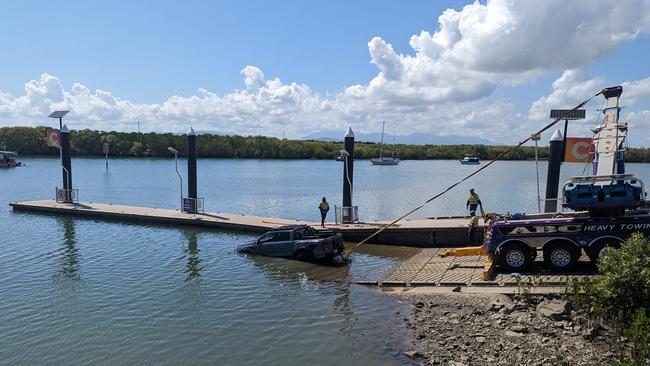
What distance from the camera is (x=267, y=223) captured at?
27094 mm

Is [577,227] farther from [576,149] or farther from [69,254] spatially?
[69,254]

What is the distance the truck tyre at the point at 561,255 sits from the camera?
14648 mm

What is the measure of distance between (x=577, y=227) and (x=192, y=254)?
48.7ft

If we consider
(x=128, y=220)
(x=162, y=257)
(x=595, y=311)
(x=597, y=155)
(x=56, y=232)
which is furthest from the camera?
(x=128, y=220)

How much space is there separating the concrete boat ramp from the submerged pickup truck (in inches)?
152

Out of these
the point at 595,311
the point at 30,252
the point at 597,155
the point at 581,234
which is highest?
the point at 597,155

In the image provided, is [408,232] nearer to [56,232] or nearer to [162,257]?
[162,257]

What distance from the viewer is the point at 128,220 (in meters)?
30.5

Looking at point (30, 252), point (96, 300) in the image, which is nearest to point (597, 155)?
point (96, 300)

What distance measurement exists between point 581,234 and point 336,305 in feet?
23.7

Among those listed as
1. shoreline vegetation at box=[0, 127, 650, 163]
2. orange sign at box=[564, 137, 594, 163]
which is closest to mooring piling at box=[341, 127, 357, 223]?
orange sign at box=[564, 137, 594, 163]

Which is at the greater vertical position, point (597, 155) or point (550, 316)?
point (597, 155)

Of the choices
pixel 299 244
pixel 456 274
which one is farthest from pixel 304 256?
pixel 456 274

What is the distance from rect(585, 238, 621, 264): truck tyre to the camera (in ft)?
46.8
